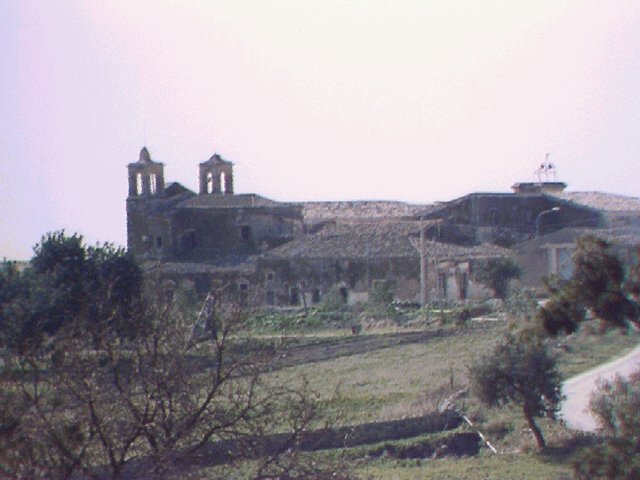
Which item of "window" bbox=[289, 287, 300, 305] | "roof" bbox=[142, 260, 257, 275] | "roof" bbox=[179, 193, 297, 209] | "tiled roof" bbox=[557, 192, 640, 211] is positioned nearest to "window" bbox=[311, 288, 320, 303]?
"window" bbox=[289, 287, 300, 305]

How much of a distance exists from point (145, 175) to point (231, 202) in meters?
4.74

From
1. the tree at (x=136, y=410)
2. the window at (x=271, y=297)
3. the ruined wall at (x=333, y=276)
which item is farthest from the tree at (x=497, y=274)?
the tree at (x=136, y=410)

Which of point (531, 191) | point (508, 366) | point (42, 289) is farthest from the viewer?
point (531, 191)

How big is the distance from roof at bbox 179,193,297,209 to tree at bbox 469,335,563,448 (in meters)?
33.2

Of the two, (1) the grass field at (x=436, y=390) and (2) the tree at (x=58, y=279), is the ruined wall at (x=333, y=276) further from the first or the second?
(2) the tree at (x=58, y=279)

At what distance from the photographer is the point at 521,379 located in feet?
61.8

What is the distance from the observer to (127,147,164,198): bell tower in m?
52.3

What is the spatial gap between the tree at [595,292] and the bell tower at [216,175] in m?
46.9

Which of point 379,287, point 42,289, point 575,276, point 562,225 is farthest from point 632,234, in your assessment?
point 575,276

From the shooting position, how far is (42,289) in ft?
94.4

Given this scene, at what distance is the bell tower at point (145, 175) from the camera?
2061 inches

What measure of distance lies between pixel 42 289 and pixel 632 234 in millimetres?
26161

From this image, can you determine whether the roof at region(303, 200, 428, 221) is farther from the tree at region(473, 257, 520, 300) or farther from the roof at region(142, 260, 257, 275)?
the tree at region(473, 257, 520, 300)

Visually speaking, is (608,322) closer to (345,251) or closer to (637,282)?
(637,282)
